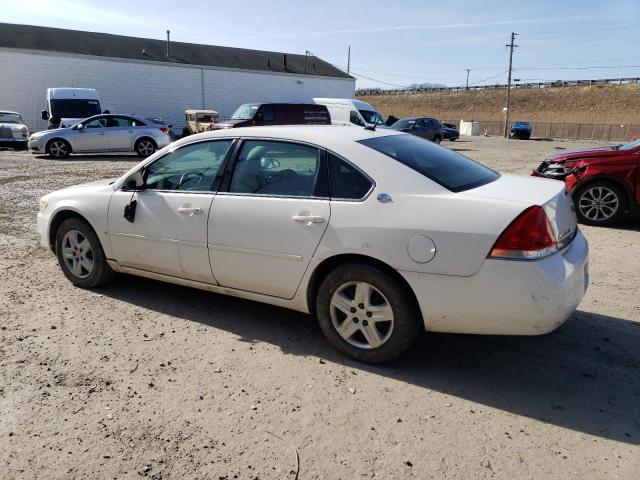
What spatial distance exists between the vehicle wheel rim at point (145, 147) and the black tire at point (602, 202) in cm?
1437

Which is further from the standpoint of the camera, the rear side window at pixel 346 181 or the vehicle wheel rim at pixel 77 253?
the vehicle wheel rim at pixel 77 253

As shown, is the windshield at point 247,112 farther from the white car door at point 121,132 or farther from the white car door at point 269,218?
the white car door at point 269,218

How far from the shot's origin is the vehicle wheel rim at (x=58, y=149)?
1686 centimetres

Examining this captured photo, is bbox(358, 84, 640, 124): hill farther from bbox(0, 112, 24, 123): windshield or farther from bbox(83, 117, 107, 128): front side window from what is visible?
bbox(0, 112, 24, 123): windshield

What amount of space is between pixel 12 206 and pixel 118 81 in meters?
26.1

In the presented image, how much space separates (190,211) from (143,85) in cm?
3258

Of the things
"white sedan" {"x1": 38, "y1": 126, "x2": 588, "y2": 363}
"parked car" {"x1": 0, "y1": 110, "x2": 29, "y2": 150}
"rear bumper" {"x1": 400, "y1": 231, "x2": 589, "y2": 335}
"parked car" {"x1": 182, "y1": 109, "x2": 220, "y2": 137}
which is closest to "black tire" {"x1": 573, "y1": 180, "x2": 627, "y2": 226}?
"white sedan" {"x1": 38, "y1": 126, "x2": 588, "y2": 363}

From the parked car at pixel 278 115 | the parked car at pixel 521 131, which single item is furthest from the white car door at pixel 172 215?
the parked car at pixel 521 131

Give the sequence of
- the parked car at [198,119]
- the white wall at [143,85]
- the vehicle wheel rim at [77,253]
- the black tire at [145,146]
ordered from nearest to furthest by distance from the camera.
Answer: the vehicle wheel rim at [77,253] → the black tire at [145,146] → the parked car at [198,119] → the white wall at [143,85]

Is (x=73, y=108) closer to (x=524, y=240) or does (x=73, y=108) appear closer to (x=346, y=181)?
(x=346, y=181)

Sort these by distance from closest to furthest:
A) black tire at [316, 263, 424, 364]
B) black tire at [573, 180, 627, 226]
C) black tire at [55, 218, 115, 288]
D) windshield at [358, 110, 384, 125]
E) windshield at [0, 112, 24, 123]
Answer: black tire at [316, 263, 424, 364], black tire at [55, 218, 115, 288], black tire at [573, 180, 627, 226], windshield at [0, 112, 24, 123], windshield at [358, 110, 384, 125]

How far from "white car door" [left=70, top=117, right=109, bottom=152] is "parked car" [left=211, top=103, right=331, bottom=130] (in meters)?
3.86

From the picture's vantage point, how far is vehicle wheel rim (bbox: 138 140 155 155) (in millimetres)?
17894

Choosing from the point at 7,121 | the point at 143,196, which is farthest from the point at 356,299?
the point at 7,121
